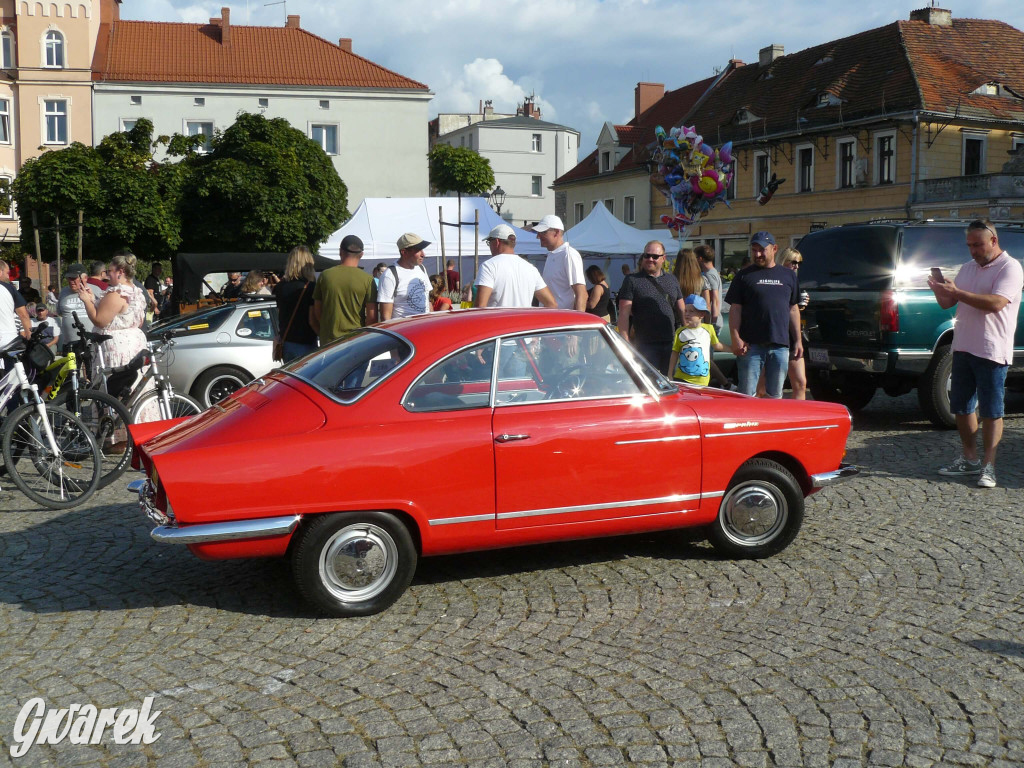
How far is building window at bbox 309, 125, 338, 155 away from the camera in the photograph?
60000 millimetres

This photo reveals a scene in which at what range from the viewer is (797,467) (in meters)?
5.97

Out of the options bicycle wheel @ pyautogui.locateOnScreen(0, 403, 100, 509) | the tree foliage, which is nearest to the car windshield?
bicycle wheel @ pyautogui.locateOnScreen(0, 403, 100, 509)

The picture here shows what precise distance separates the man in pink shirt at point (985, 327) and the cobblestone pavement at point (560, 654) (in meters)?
1.40

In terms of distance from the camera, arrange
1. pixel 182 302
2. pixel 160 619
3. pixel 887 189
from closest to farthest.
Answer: pixel 160 619, pixel 182 302, pixel 887 189

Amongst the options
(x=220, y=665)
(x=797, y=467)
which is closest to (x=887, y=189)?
(x=797, y=467)

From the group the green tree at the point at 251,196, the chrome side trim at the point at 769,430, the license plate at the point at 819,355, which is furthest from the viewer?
the green tree at the point at 251,196

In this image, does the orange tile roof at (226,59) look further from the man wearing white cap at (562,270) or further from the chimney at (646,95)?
the man wearing white cap at (562,270)

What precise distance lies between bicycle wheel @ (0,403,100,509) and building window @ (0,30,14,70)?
185 feet

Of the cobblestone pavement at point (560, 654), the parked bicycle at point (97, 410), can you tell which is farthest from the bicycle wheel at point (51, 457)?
the cobblestone pavement at point (560, 654)

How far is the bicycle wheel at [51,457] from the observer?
7.41 m

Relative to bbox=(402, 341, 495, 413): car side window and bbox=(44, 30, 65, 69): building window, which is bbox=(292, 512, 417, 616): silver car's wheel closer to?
bbox=(402, 341, 495, 413): car side window

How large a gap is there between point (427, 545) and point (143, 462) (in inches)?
61.1

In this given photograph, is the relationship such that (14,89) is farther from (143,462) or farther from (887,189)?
(143,462)

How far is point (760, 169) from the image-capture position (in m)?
50.1
